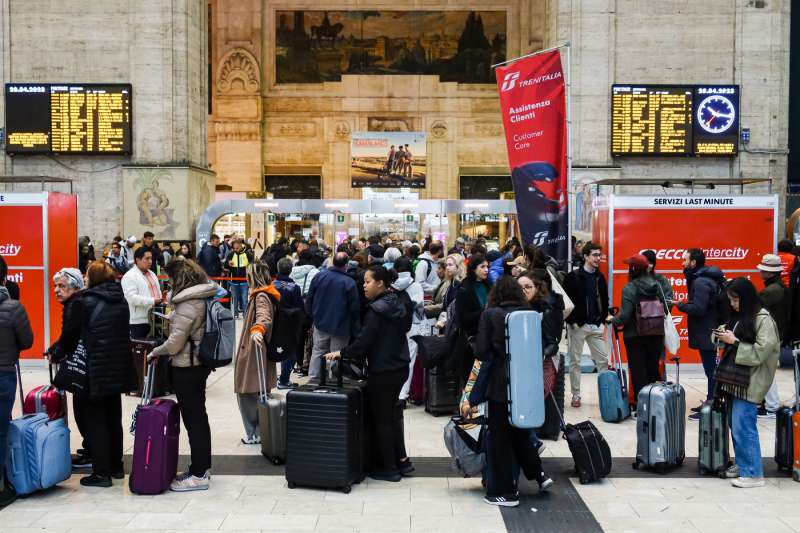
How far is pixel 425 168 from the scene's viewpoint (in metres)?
28.8

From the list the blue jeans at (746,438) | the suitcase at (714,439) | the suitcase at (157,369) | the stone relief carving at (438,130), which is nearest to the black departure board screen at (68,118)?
the stone relief carving at (438,130)

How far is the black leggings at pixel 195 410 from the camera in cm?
625

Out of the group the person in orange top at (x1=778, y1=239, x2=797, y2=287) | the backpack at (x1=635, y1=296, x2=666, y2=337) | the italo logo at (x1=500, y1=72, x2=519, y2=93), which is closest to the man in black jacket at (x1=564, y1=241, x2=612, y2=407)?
the backpack at (x1=635, y1=296, x2=666, y2=337)

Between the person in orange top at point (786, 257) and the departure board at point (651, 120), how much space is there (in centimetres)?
1005

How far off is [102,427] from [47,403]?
43 cm

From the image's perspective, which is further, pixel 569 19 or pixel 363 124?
pixel 363 124

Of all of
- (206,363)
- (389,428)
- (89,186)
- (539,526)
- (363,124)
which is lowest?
(539,526)

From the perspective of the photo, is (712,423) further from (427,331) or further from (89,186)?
(89,186)

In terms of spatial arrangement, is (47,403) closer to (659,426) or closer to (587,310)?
(659,426)

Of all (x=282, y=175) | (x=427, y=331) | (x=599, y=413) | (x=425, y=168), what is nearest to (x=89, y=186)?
(x=282, y=175)

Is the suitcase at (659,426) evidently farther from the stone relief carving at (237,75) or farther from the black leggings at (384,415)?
the stone relief carving at (237,75)

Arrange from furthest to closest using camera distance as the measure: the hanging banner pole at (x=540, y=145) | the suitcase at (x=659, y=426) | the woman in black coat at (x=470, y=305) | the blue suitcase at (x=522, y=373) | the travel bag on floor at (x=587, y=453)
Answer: the hanging banner pole at (x=540, y=145), the woman in black coat at (x=470, y=305), the suitcase at (x=659, y=426), the travel bag on floor at (x=587, y=453), the blue suitcase at (x=522, y=373)

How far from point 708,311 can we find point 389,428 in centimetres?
370

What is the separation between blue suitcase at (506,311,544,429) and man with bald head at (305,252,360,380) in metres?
2.69
